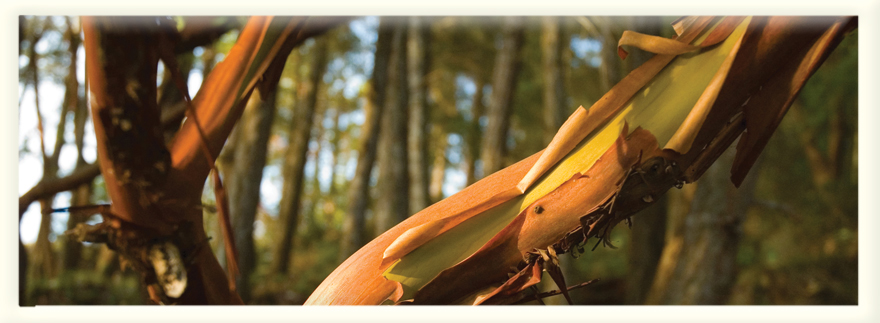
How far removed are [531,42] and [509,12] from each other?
4346 mm

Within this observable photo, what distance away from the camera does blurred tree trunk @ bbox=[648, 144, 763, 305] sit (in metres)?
1.79

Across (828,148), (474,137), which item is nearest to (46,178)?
(474,137)

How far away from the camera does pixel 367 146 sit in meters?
2.98

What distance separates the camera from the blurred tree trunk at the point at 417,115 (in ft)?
9.43

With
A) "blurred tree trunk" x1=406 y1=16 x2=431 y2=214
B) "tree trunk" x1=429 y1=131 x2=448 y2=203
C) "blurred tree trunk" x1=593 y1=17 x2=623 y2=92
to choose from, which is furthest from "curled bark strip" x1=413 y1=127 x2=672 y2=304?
"tree trunk" x1=429 y1=131 x2=448 y2=203

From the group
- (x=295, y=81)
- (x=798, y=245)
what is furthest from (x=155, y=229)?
(x=295, y=81)

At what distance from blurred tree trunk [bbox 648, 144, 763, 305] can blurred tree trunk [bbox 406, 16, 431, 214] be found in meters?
1.42

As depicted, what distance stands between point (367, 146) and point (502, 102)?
85cm

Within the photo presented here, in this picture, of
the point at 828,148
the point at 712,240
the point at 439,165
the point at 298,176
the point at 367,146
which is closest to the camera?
the point at 712,240

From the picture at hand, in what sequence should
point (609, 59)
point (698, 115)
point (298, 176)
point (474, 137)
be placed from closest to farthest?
point (698, 115), point (609, 59), point (298, 176), point (474, 137)

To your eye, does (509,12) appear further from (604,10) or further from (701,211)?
(701,211)

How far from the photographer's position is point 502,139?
295 cm

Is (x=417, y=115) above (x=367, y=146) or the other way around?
above

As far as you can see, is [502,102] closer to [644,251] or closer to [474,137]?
[644,251]
